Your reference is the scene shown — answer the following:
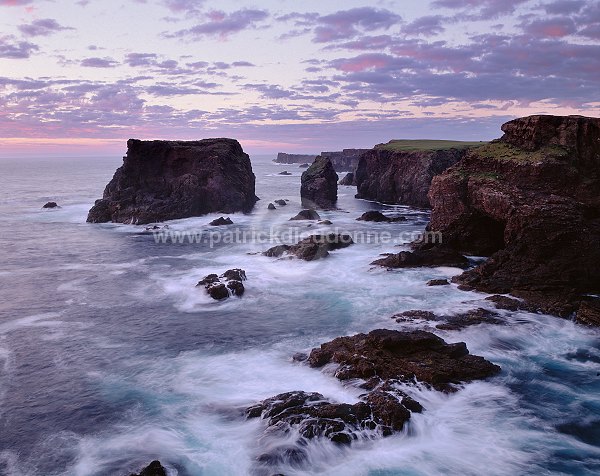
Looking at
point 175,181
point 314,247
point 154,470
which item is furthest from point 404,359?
point 175,181

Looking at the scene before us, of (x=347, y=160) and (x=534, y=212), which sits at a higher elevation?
(x=347, y=160)

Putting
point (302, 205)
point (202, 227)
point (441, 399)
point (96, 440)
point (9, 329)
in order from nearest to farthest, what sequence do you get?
point (96, 440) < point (441, 399) < point (9, 329) < point (202, 227) < point (302, 205)

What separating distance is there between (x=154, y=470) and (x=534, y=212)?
26870 mm

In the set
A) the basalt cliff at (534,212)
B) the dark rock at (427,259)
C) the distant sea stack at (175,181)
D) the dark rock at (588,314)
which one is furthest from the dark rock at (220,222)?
the dark rock at (588,314)

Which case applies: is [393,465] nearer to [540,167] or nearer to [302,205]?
[540,167]

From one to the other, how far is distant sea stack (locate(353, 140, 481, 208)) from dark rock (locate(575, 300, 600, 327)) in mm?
52352

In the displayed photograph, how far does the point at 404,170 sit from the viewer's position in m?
84.4

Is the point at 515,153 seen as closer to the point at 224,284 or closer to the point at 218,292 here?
the point at 224,284

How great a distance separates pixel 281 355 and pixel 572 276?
18476 mm

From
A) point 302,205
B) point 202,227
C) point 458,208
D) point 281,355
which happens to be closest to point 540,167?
point 458,208

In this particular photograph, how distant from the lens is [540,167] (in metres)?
33.1

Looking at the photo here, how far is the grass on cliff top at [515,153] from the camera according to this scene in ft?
110

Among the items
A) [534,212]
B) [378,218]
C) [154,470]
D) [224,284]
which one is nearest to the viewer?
[154,470]

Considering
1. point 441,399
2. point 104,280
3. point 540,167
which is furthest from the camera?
point 104,280
